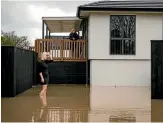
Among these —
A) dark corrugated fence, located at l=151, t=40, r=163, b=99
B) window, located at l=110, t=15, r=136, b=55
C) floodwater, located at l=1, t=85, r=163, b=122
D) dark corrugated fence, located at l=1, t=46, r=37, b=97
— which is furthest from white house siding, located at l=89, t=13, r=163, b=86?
floodwater, located at l=1, t=85, r=163, b=122

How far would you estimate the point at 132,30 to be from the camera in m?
20.5

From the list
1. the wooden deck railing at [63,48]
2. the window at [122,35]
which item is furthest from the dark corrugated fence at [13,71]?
the window at [122,35]

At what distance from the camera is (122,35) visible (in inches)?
806

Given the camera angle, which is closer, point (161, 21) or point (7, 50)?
point (7, 50)

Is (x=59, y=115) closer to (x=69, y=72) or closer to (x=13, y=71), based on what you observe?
(x=13, y=71)

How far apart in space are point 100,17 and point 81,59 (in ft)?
8.63

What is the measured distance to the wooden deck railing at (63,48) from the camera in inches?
829

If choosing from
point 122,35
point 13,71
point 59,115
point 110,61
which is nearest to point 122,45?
point 122,35

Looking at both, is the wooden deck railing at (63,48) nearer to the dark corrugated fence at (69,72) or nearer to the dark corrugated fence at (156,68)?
the dark corrugated fence at (69,72)

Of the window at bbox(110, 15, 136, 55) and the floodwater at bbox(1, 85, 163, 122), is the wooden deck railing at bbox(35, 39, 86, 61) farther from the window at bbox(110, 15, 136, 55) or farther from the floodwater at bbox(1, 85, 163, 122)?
the floodwater at bbox(1, 85, 163, 122)

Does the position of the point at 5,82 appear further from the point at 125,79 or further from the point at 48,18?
the point at 48,18

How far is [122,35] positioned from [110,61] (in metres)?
1.55

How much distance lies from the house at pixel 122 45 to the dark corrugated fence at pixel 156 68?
6843 mm

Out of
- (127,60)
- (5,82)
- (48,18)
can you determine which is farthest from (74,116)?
(48,18)
